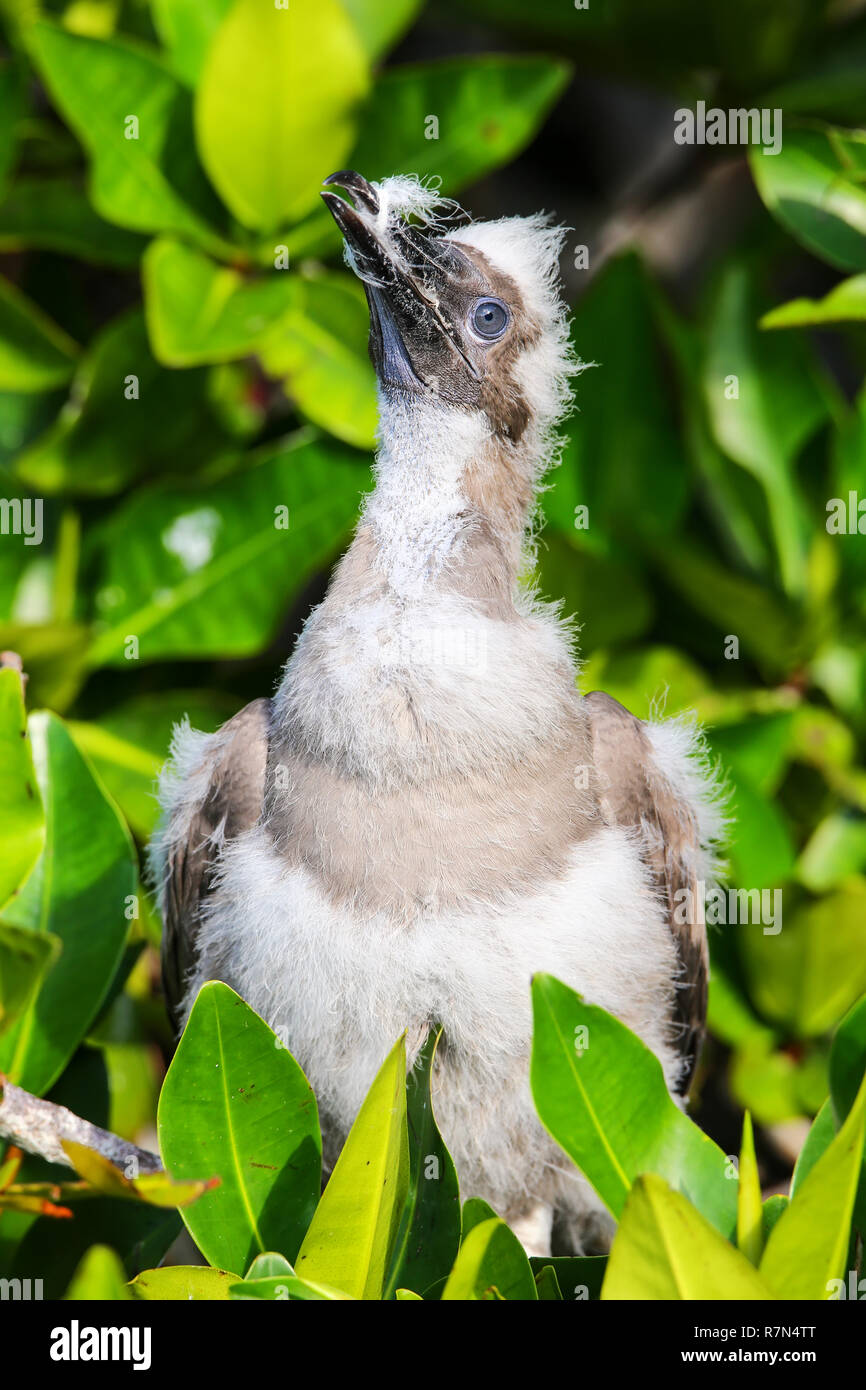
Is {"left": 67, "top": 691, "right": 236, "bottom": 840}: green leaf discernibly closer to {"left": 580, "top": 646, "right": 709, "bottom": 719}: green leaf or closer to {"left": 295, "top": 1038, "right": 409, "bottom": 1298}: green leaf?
{"left": 580, "top": 646, "right": 709, "bottom": 719}: green leaf

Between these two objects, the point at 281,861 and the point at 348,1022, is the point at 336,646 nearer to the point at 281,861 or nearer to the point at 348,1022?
the point at 281,861

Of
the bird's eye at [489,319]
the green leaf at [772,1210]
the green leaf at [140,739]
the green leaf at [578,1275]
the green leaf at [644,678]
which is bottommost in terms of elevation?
the green leaf at [578,1275]

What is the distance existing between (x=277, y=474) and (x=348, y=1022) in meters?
1.62

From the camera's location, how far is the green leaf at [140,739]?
3.27m

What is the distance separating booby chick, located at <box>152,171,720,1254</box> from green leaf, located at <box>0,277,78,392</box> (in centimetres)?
129

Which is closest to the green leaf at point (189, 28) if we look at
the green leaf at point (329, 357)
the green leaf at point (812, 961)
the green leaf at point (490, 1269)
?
the green leaf at point (329, 357)

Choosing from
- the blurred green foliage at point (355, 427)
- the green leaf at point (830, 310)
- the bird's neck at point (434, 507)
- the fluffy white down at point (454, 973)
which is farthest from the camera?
the blurred green foliage at point (355, 427)

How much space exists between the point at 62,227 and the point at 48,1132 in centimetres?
243

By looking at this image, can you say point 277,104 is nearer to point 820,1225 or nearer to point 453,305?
point 453,305

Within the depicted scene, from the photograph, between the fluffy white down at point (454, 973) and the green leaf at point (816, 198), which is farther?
the green leaf at point (816, 198)

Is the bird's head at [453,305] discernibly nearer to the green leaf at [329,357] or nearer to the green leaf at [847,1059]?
the green leaf at [329,357]

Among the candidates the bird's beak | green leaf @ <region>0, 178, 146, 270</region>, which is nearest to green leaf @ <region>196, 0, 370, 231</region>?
green leaf @ <region>0, 178, 146, 270</region>

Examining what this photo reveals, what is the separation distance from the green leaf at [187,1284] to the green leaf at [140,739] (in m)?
1.55
